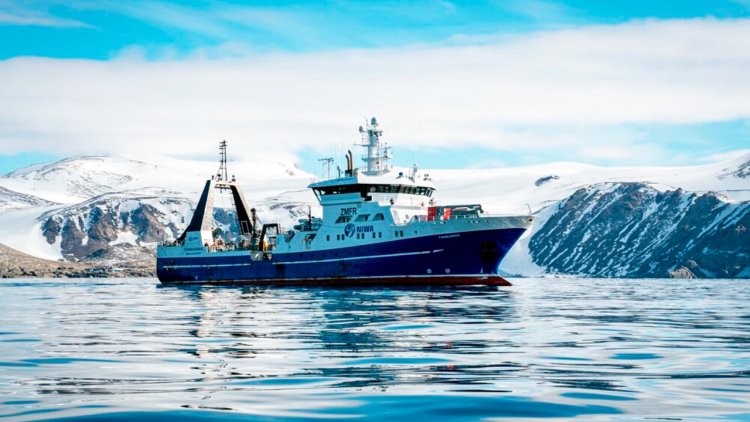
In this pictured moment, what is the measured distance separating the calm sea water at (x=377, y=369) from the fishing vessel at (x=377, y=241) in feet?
137

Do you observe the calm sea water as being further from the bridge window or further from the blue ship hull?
the bridge window

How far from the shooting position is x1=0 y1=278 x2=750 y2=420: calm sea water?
11.8 metres

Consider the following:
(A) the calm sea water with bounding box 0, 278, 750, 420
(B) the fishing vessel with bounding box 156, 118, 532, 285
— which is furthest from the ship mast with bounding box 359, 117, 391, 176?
(A) the calm sea water with bounding box 0, 278, 750, 420

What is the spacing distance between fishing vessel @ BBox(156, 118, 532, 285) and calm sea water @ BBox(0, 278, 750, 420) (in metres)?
41.9

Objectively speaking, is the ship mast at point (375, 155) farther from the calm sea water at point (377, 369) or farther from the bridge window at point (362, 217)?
the calm sea water at point (377, 369)

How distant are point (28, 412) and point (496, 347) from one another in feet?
37.7

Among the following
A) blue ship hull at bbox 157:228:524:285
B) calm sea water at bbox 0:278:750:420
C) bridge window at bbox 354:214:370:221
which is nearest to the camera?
calm sea water at bbox 0:278:750:420

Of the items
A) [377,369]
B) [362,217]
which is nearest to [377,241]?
[362,217]

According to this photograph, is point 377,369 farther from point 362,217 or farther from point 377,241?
point 362,217

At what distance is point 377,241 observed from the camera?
7538cm

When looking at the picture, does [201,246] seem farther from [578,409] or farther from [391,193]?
[578,409]

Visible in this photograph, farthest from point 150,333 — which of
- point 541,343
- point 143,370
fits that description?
point 541,343

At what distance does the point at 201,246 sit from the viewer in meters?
97.2

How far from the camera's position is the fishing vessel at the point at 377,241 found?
72.2m
